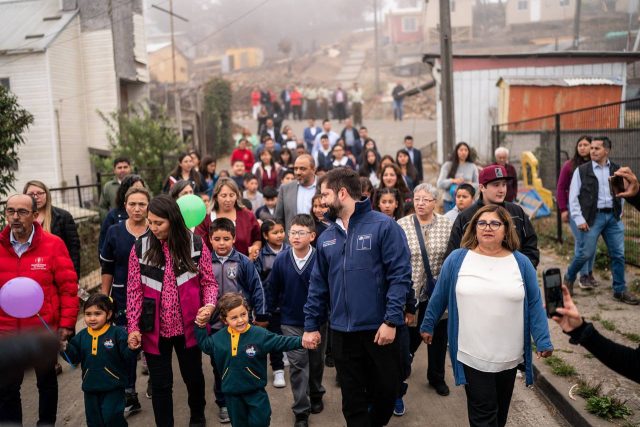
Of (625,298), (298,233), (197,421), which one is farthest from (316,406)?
(625,298)

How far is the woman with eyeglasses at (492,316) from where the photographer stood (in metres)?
4.07

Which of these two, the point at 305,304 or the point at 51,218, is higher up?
the point at 51,218

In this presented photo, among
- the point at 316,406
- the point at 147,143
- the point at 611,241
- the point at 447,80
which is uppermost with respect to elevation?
the point at 447,80

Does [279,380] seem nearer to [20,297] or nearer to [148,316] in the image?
[148,316]

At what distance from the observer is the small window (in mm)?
73025

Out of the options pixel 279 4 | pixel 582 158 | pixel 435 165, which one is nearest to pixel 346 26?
pixel 279 4

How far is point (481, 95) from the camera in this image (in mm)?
21859

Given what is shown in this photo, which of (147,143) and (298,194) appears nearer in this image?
(298,194)

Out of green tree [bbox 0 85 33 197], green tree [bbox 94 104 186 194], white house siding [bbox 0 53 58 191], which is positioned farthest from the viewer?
white house siding [bbox 0 53 58 191]

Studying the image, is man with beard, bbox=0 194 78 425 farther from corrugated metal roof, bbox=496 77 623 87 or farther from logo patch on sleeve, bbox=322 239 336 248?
corrugated metal roof, bbox=496 77 623 87

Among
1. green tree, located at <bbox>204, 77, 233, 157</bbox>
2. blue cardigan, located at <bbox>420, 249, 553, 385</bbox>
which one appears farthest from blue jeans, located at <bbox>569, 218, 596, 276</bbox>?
green tree, located at <bbox>204, 77, 233, 157</bbox>

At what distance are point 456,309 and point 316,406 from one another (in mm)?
2006

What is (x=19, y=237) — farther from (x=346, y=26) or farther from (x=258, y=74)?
(x=346, y=26)

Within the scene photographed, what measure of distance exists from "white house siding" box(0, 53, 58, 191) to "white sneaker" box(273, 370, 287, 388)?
19.3 meters
